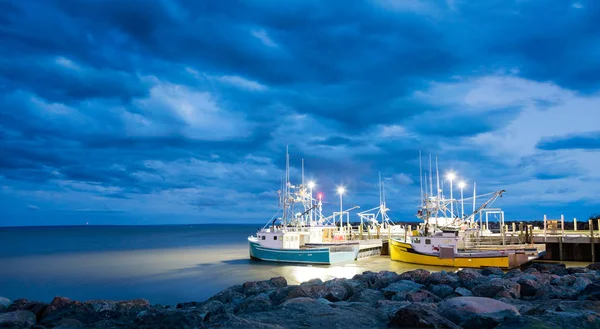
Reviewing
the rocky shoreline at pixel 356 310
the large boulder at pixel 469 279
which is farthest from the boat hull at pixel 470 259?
the rocky shoreline at pixel 356 310

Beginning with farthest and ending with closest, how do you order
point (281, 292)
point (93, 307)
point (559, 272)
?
point (559, 272) → point (281, 292) → point (93, 307)

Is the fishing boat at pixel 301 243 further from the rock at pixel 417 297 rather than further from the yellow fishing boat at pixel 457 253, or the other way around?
the rock at pixel 417 297

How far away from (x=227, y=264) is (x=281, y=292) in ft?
103

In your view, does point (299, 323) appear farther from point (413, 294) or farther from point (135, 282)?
point (135, 282)

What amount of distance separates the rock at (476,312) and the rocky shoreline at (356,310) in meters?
0.02

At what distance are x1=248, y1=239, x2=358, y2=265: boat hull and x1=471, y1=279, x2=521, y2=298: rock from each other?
24.3 meters

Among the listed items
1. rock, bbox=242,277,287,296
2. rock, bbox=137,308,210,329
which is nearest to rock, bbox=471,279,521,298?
rock, bbox=242,277,287,296

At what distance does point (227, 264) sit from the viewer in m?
45.3

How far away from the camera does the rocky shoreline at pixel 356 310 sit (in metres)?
9.82

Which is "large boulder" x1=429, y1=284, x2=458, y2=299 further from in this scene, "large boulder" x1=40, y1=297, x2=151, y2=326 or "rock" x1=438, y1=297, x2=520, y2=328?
"large boulder" x1=40, y1=297, x2=151, y2=326

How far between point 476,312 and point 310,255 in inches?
1146

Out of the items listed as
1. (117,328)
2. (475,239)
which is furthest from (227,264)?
(117,328)

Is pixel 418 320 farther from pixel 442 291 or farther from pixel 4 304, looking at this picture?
pixel 4 304

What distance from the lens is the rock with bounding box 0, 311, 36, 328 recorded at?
38.8 ft
